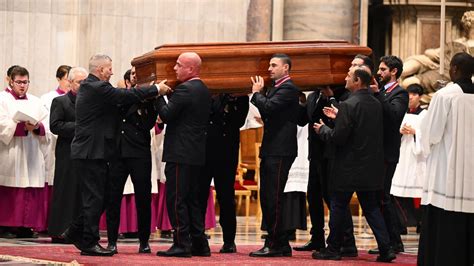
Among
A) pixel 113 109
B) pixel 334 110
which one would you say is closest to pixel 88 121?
pixel 113 109

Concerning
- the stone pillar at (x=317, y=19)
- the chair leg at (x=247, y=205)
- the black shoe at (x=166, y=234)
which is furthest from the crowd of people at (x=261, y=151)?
the stone pillar at (x=317, y=19)

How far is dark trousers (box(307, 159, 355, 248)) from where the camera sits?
456 inches

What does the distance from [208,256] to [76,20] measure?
578cm

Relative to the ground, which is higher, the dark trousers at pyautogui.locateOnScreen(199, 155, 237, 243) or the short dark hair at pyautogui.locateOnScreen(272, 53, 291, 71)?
the short dark hair at pyautogui.locateOnScreen(272, 53, 291, 71)

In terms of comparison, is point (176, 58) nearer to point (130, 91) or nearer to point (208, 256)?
point (130, 91)

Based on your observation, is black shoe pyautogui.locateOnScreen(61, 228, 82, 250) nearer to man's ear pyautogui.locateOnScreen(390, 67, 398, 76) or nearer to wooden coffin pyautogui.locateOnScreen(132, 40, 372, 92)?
wooden coffin pyautogui.locateOnScreen(132, 40, 372, 92)

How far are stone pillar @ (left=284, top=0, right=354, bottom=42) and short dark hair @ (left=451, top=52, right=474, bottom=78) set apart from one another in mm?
6909

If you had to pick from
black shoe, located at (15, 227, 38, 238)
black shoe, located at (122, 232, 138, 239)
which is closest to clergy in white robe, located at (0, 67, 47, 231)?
black shoe, located at (15, 227, 38, 238)

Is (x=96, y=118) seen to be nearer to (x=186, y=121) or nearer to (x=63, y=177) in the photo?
(x=186, y=121)

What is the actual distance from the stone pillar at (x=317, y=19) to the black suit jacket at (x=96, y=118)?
20.5ft

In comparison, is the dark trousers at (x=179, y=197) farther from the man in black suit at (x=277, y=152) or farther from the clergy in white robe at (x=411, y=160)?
the clergy in white robe at (x=411, y=160)

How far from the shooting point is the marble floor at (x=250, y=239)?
42.1 ft

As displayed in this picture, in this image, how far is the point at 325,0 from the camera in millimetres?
16984

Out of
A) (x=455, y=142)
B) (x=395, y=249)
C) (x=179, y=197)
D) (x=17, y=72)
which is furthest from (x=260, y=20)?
(x=455, y=142)
